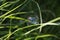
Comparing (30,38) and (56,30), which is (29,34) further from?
(56,30)

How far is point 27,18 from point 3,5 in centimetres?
20

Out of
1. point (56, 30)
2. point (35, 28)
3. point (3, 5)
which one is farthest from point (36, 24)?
point (3, 5)

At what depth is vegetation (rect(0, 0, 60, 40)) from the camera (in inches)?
54.3

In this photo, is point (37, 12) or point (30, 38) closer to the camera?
point (30, 38)

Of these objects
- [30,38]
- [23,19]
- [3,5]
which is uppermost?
[3,5]

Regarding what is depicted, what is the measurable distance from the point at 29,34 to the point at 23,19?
0.11m

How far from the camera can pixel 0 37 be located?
145 centimetres

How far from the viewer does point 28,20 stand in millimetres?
1436

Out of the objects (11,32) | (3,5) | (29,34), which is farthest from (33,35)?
(3,5)

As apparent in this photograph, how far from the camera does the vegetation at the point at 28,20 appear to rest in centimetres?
138

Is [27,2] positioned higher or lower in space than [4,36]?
higher

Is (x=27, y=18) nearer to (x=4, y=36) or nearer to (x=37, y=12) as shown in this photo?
(x=37, y=12)

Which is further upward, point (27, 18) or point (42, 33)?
point (27, 18)

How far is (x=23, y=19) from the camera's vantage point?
1.42 m
